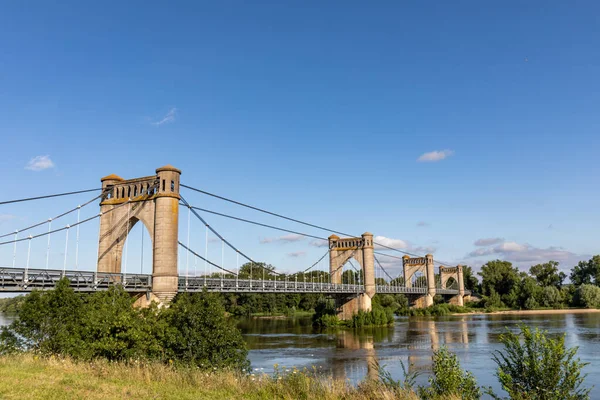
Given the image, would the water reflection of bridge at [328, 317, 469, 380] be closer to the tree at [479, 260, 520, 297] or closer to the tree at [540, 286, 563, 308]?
the tree at [540, 286, 563, 308]

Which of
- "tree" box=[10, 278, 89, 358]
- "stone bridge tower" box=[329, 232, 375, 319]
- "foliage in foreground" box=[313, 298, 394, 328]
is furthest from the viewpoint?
"stone bridge tower" box=[329, 232, 375, 319]

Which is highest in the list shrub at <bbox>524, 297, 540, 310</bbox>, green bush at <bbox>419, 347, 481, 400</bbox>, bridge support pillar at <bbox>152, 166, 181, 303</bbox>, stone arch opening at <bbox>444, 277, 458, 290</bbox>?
bridge support pillar at <bbox>152, 166, 181, 303</bbox>

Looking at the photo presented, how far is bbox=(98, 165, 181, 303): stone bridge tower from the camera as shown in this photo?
25.6m

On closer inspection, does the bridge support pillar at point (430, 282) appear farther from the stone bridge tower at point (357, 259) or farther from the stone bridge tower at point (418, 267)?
the stone bridge tower at point (357, 259)

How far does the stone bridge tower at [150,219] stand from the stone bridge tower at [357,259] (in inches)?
1253

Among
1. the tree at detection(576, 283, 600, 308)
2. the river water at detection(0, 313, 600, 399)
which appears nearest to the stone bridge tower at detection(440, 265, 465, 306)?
the tree at detection(576, 283, 600, 308)

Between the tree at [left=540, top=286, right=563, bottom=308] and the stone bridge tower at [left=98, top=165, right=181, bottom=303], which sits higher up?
the stone bridge tower at [left=98, top=165, right=181, bottom=303]

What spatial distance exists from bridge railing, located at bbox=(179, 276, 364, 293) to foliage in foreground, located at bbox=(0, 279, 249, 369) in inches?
222

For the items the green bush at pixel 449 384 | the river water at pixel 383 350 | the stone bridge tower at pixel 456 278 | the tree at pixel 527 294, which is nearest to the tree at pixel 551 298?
the tree at pixel 527 294

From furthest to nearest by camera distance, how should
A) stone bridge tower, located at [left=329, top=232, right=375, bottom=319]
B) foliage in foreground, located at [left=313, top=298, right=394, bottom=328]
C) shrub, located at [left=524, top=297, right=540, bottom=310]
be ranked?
shrub, located at [left=524, top=297, right=540, bottom=310] → stone bridge tower, located at [left=329, top=232, right=375, bottom=319] → foliage in foreground, located at [left=313, top=298, right=394, bottom=328]

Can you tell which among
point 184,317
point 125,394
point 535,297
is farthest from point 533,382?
point 535,297

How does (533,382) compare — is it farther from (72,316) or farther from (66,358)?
(72,316)

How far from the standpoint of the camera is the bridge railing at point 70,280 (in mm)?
20328

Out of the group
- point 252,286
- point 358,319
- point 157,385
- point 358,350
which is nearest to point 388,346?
point 358,350
